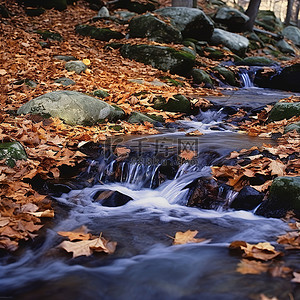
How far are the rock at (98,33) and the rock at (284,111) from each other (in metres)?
7.26

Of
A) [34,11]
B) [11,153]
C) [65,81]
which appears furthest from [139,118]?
[34,11]

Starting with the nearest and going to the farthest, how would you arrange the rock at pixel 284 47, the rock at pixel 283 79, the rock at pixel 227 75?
1. the rock at pixel 227 75
2. the rock at pixel 283 79
3. the rock at pixel 284 47

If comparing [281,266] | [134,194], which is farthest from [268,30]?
[281,266]

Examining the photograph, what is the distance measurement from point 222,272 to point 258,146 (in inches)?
109

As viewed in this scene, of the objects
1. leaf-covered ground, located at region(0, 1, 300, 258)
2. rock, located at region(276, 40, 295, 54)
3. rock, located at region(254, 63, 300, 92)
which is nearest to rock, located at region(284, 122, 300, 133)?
leaf-covered ground, located at region(0, 1, 300, 258)

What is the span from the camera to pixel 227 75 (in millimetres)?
11203

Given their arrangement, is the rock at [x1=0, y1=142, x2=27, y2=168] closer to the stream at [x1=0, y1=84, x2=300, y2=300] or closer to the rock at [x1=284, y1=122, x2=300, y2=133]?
the stream at [x1=0, y1=84, x2=300, y2=300]

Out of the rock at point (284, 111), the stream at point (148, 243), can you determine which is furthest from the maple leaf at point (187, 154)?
the rock at point (284, 111)

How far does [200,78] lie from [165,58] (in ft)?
4.03

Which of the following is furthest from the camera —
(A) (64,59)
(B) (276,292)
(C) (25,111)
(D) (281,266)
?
(A) (64,59)

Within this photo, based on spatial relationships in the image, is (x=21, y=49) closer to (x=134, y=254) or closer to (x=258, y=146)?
(x=258, y=146)

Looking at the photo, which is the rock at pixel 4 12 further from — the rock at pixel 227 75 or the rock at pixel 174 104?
the rock at pixel 174 104

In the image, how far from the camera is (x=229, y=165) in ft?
13.7

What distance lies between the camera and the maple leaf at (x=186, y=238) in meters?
2.89
